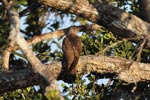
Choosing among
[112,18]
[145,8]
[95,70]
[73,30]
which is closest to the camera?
[95,70]

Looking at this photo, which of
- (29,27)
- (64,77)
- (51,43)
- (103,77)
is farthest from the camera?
(29,27)

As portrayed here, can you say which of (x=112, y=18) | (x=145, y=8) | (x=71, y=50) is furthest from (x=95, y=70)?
(x=145, y=8)

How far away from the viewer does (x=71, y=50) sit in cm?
556

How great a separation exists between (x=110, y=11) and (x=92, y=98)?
110cm

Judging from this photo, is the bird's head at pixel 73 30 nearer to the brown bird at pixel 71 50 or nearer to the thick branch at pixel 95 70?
the brown bird at pixel 71 50

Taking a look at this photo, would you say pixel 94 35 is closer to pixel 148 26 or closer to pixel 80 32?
pixel 80 32

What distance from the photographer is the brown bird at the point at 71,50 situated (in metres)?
5.24

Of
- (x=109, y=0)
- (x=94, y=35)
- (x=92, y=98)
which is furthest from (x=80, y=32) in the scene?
(x=92, y=98)

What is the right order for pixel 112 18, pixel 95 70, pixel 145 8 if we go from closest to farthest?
pixel 95 70, pixel 112 18, pixel 145 8

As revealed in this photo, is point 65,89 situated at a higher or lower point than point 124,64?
lower

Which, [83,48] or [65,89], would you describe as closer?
[65,89]

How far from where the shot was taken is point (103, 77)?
5785mm

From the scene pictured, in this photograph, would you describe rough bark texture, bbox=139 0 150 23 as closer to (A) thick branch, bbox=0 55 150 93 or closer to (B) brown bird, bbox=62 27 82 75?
(B) brown bird, bbox=62 27 82 75

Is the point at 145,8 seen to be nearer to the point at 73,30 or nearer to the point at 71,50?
the point at 73,30
